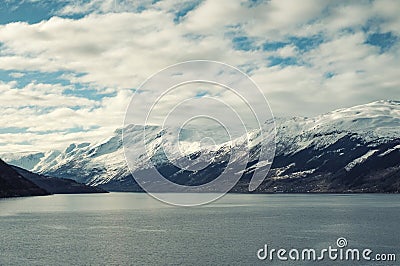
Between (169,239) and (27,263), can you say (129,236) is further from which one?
(27,263)

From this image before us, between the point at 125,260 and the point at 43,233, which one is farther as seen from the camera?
the point at 43,233

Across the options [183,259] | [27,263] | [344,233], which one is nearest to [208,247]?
[183,259]

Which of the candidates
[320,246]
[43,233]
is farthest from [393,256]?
[43,233]

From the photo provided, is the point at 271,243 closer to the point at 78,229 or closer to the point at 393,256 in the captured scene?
the point at 393,256

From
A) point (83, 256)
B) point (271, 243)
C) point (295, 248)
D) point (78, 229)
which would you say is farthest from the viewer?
point (78, 229)

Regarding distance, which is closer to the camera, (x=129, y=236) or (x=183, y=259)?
(x=183, y=259)

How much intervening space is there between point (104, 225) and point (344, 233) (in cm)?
9051

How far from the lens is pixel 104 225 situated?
18538cm

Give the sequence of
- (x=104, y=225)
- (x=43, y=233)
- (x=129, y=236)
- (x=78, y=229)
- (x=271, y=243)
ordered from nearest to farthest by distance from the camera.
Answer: (x=271, y=243)
(x=129, y=236)
(x=43, y=233)
(x=78, y=229)
(x=104, y=225)

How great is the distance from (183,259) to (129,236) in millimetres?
44051

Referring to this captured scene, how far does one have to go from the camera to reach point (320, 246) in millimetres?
122562

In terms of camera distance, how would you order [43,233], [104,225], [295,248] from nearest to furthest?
[295,248] < [43,233] < [104,225]

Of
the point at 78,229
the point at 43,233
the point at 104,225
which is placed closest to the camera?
the point at 43,233

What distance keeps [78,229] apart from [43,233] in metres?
16.6
